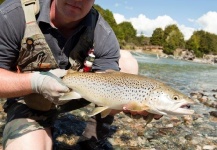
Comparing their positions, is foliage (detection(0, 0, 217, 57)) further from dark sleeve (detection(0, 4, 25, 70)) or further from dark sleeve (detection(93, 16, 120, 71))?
dark sleeve (detection(0, 4, 25, 70))

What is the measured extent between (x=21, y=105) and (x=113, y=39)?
4.24ft

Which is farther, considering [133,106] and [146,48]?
[146,48]

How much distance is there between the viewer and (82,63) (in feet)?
11.9

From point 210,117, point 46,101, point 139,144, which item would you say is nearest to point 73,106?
point 46,101

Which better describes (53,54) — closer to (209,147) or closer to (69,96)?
(69,96)

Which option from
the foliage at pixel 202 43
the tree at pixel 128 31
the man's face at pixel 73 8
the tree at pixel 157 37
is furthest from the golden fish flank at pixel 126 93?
the tree at pixel 157 37

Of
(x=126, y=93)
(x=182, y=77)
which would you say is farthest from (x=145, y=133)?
(x=182, y=77)

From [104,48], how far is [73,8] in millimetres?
657

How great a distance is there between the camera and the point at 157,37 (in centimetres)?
9688

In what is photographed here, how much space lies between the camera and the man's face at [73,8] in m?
3.08

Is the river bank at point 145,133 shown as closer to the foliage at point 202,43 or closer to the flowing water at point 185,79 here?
the flowing water at point 185,79

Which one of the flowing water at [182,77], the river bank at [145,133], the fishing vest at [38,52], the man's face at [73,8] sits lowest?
the flowing water at [182,77]

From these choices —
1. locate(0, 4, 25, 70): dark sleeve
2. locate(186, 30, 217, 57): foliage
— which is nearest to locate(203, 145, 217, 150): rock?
locate(0, 4, 25, 70): dark sleeve

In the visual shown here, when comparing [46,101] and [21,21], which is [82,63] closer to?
[46,101]
